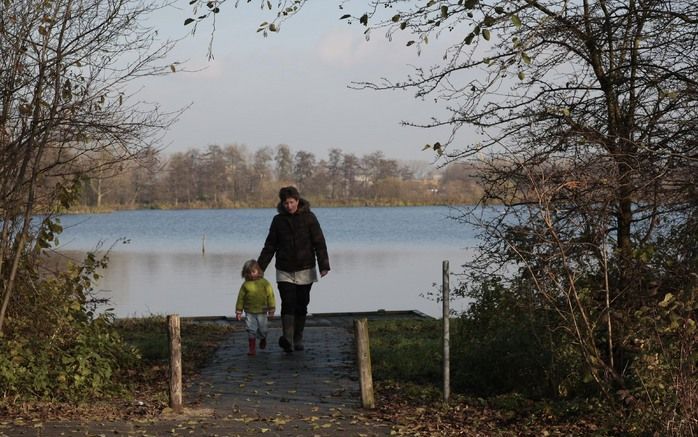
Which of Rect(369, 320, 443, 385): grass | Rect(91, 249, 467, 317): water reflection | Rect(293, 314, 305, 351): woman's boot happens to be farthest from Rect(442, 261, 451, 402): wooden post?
Rect(91, 249, 467, 317): water reflection

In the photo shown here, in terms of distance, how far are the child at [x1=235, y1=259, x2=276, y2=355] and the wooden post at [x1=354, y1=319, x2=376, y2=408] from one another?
3233mm

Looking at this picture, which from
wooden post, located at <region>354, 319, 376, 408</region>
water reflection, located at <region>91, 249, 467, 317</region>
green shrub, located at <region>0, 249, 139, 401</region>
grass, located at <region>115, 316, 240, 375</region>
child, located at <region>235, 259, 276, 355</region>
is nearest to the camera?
wooden post, located at <region>354, 319, 376, 408</region>

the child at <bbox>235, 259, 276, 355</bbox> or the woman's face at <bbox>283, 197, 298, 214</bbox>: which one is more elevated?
the woman's face at <bbox>283, 197, 298, 214</bbox>

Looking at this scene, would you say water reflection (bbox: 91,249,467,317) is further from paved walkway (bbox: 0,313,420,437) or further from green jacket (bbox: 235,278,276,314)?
paved walkway (bbox: 0,313,420,437)

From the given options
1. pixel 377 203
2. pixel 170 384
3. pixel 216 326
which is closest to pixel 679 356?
pixel 170 384

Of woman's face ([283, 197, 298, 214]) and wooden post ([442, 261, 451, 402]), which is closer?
wooden post ([442, 261, 451, 402])

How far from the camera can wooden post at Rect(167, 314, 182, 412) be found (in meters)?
8.47

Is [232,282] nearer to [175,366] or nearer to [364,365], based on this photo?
[175,366]

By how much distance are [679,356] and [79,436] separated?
4.60 m

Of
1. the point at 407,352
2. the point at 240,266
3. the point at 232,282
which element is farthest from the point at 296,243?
the point at 240,266

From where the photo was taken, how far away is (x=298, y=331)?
11.7 metres

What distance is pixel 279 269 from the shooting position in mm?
11594

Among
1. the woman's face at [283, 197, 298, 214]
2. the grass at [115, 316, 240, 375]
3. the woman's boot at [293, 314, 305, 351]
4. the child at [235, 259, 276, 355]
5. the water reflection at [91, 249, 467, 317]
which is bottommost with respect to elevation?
the water reflection at [91, 249, 467, 317]

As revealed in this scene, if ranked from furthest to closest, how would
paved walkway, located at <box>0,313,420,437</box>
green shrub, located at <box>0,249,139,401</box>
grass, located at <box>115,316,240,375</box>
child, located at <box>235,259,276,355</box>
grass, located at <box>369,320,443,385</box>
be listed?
1. child, located at <box>235,259,276,355</box>
2. grass, located at <box>115,316,240,375</box>
3. grass, located at <box>369,320,443,385</box>
4. green shrub, located at <box>0,249,139,401</box>
5. paved walkway, located at <box>0,313,420,437</box>
